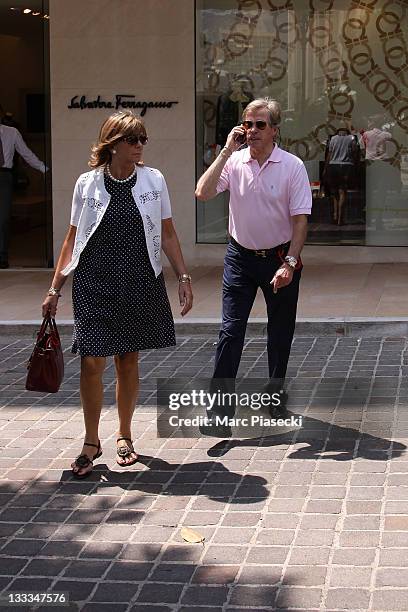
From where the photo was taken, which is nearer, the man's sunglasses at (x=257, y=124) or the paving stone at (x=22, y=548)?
the paving stone at (x=22, y=548)

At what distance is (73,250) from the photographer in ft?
20.2

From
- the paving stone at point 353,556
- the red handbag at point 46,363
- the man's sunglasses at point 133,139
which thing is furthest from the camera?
the red handbag at point 46,363

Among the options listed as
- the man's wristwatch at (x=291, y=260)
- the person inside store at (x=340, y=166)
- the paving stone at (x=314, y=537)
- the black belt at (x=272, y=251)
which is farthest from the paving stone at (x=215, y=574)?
→ the person inside store at (x=340, y=166)

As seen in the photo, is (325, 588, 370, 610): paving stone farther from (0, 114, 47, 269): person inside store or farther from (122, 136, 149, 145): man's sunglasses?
(0, 114, 47, 269): person inside store

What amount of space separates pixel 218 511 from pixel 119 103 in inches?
378

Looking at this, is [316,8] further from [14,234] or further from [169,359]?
[169,359]

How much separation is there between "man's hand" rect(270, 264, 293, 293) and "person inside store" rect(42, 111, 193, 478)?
2.60 ft

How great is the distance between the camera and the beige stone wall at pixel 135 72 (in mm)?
14359

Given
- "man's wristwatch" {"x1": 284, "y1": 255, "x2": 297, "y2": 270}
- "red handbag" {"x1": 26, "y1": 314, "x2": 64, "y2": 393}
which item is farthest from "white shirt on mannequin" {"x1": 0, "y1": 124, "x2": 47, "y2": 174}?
"red handbag" {"x1": 26, "y1": 314, "x2": 64, "y2": 393}

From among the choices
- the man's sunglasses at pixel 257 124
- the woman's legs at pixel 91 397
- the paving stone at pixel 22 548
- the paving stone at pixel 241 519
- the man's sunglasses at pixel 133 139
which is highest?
the man's sunglasses at pixel 257 124

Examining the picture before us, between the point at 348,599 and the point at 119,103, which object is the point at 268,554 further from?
the point at 119,103

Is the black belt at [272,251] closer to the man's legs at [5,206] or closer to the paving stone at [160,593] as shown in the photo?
the paving stone at [160,593]

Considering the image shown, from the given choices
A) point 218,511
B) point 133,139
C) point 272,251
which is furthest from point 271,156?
point 218,511

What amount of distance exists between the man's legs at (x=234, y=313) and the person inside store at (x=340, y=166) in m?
7.70
